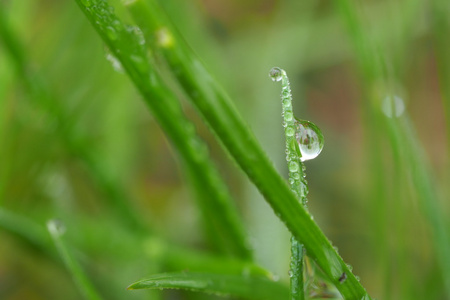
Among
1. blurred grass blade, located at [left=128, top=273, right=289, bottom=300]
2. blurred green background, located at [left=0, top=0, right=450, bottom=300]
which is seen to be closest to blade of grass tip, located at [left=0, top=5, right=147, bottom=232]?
blurred green background, located at [left=0, top=0, right=450, bottom=300]

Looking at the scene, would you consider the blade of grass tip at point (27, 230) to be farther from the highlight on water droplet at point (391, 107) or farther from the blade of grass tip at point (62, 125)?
the highlight on water droplet at point (391, 107)

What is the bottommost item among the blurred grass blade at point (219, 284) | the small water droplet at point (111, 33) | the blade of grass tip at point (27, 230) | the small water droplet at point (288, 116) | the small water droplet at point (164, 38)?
the blurred grass blade at point (219, 284)

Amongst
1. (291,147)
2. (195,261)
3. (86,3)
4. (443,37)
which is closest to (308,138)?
(291,147)

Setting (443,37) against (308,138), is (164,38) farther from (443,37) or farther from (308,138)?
(443,37)

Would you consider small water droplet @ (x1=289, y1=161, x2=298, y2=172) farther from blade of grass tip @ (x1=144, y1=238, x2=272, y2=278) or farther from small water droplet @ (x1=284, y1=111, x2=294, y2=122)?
blade of grass tip @ (x1=144, y1=238, x2=272, y2=278)

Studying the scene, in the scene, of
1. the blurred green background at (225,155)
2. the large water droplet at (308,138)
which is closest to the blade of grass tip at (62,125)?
the blurred green background at (225,155)

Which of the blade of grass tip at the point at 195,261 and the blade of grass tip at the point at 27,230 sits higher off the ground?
the blade of grass tip at the point at 27,230

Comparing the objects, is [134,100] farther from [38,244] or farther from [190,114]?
[38,244]

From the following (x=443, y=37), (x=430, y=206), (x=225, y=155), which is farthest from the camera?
(x=225, y=155)
